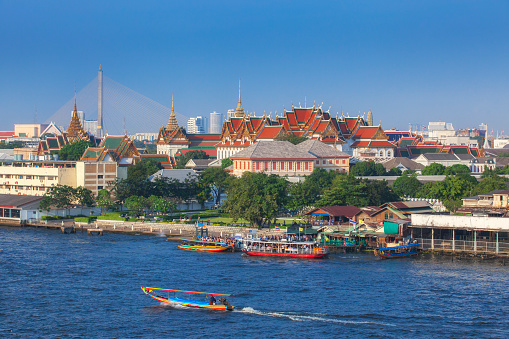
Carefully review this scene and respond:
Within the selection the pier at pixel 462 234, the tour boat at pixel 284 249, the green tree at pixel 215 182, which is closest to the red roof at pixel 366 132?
the green tree at pixel 215 182

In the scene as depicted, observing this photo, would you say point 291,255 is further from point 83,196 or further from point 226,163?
point 226,163

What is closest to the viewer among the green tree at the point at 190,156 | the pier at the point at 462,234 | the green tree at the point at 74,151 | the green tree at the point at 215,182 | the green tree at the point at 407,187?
the pier at the point at 462,234

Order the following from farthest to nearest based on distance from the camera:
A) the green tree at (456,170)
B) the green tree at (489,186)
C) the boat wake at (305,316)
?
the green tree at (456,170)
the green tree at (489,186)
the boat wake at (305,316)

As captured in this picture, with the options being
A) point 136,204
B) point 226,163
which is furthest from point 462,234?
point 226,163

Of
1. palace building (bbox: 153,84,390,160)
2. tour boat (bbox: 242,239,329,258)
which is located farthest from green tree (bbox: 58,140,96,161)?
tour boat (bbox: 242,239,329,258)

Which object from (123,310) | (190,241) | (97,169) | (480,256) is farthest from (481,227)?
(97,169)

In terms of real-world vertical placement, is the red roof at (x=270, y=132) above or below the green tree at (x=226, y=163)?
above

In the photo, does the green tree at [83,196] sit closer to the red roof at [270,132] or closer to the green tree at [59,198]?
the green tree at [59,198]
